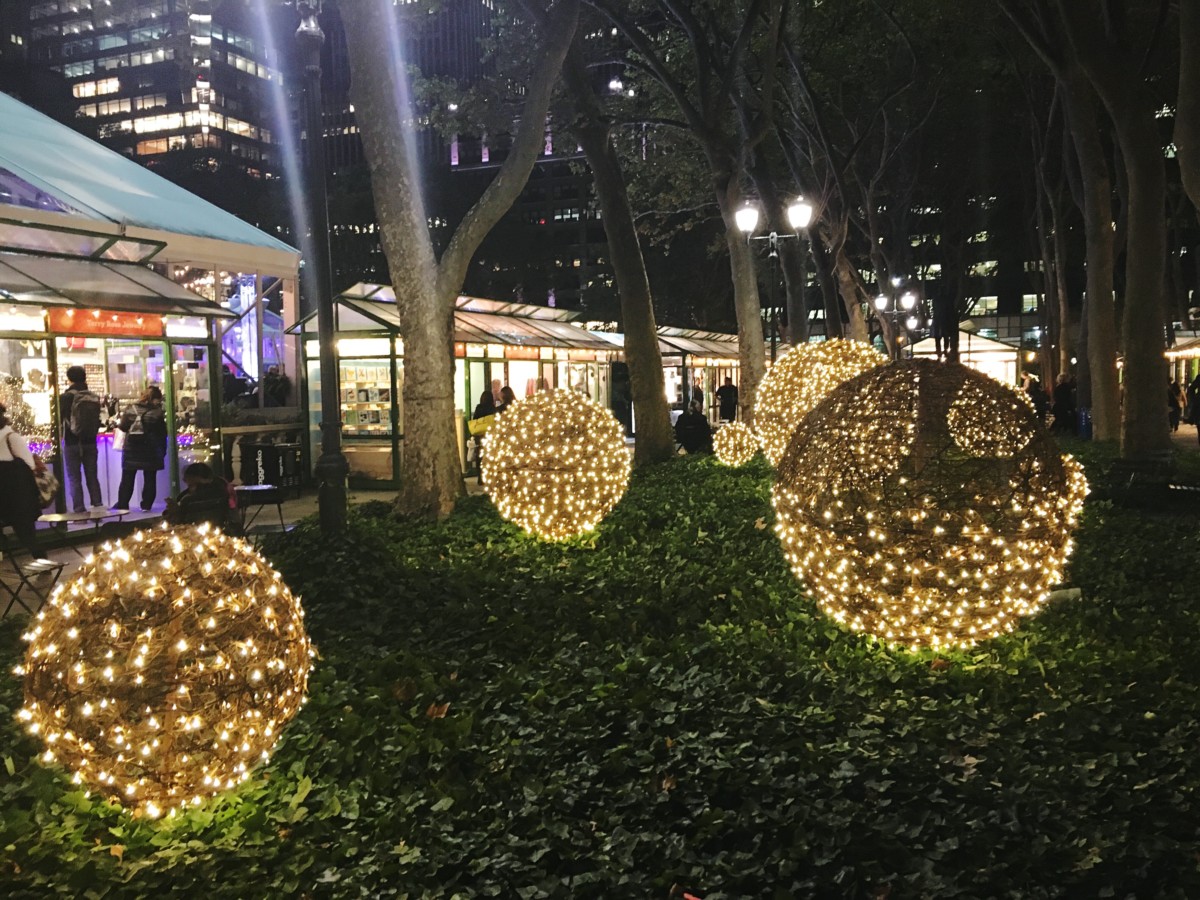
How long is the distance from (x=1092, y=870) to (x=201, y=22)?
1348cm

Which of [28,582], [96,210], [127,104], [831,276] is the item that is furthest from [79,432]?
[127,104]

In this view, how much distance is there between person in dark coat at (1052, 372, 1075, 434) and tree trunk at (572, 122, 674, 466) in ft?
46.5

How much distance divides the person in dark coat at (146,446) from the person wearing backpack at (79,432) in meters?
0.37

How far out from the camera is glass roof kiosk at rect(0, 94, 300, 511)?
404 inches

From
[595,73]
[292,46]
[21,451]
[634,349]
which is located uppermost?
[595,73]

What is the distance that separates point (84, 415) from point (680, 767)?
32.2 ft

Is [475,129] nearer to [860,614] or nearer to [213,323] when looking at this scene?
[213,323]

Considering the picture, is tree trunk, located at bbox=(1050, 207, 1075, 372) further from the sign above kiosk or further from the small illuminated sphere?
the sign above kiosk

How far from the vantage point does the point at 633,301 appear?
55.7 ft

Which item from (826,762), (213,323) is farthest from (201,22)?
(826,762)

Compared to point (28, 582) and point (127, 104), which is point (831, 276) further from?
point (127, 104)

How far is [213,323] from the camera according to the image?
44.7 ft

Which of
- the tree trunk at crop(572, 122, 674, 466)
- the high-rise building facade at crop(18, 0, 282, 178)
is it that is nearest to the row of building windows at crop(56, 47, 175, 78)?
the high-rise building facade at crop(18, 0, 282, 178)

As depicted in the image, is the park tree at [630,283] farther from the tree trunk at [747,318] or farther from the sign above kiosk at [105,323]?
the sign above kiosk at [105,323]
